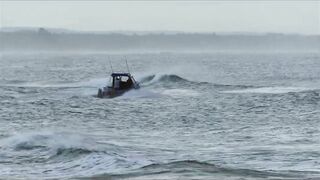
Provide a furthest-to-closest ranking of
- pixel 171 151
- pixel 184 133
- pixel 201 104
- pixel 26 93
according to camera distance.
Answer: pixel 26 93, pixel 201 104, pixel 184 133, pixel 171 151

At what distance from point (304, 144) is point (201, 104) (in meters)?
20.1

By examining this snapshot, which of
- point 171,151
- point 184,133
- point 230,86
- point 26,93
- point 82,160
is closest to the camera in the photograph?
point 82,160

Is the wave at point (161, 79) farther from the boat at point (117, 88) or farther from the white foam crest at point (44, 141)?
the white foam crest at point (44, 141)

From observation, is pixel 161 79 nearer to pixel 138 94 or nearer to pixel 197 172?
pixel 138 94

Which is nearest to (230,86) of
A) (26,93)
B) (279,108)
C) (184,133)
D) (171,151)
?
(26,93)

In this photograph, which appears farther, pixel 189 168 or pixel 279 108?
pixel 279 108

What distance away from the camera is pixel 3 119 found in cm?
4116

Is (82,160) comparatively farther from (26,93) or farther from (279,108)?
(26,93)

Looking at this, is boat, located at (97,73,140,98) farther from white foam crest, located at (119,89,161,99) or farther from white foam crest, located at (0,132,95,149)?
white foam crest, located at (0,132,95,149)

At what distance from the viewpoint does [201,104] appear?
50.1m

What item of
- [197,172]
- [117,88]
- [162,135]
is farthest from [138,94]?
[197,172]

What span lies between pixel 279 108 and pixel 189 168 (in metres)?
23.3

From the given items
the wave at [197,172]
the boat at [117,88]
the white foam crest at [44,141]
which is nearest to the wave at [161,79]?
the boat at [117,88]

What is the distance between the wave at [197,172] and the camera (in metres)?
22.5
